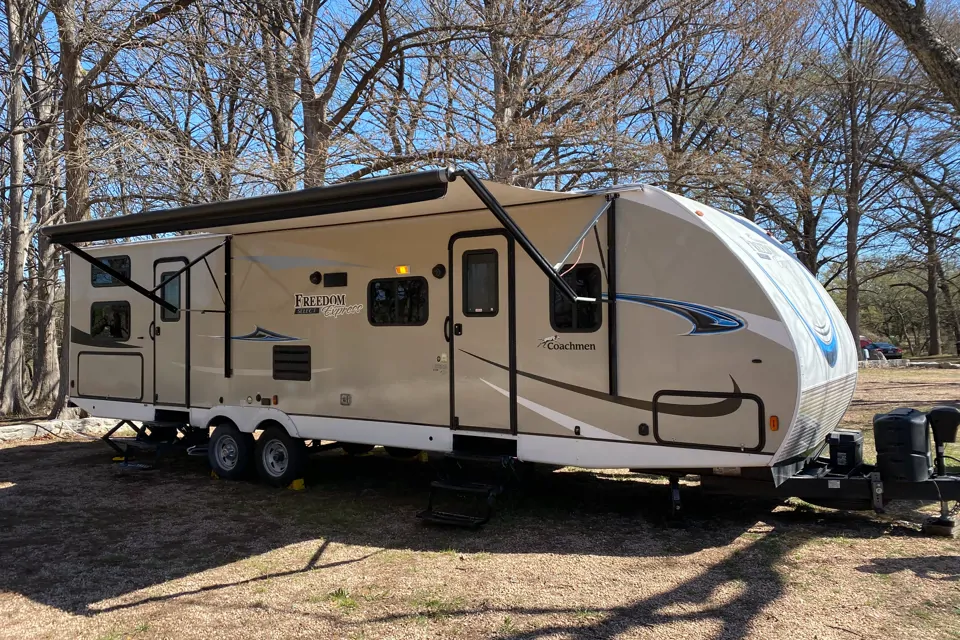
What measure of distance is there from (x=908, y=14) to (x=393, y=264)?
5334 mm

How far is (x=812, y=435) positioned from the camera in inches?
223

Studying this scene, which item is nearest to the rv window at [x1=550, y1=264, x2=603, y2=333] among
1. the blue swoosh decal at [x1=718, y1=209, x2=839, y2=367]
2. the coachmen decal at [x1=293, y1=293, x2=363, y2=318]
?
the blue swoosh decal at [x1=718, y1=209, x2=839, y2=367]

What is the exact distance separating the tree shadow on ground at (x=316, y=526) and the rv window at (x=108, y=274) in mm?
2353

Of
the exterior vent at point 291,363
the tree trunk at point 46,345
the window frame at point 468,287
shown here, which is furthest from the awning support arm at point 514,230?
the tree trunk at point 46,345

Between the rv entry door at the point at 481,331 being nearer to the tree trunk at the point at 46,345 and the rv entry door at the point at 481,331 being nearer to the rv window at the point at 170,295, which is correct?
the rv window at the point at 170,295

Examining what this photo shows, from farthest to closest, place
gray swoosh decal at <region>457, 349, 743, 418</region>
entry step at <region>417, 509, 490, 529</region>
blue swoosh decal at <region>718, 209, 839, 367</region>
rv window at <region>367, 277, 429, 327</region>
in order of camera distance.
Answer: rv window at <region>367, 277, 429, 327</region> → entry step at <region>417, 509, 490, 529</region> → blue swoosh decal at <region>718, 209, 839, 367</region> → gray swoosh decal at <region>457, 349, 743, 418</region>

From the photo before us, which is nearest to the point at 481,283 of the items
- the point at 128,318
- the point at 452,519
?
the point at 452,519

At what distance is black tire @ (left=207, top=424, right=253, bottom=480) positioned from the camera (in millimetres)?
7994

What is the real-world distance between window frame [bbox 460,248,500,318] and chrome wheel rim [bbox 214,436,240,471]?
3.33 metres

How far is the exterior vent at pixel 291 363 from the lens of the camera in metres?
7.48

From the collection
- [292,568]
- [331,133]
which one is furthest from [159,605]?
[331,133]

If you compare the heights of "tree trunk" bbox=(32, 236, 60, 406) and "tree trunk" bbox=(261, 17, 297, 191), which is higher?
"tree trunk" bbox=(261, 17, 297, 191)

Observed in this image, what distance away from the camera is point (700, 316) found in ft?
17.9

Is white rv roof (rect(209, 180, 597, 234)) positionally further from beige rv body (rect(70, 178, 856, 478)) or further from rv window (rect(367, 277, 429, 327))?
rv window (rect(367, 277, 429, 327))
